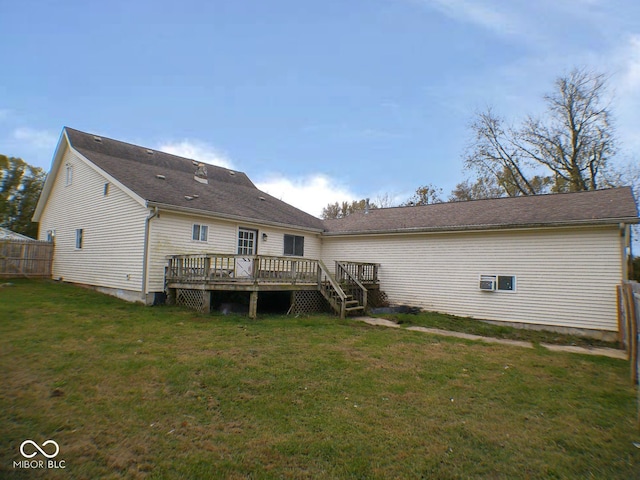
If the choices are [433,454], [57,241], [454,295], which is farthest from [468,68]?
[57,241]

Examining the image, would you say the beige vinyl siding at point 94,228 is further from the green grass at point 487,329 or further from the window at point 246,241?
the green grass at point 487,329

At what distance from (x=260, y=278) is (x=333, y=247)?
6058 mm

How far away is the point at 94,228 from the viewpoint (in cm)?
1332

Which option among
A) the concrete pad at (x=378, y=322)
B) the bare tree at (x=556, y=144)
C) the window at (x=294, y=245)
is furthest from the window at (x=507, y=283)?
the bare tree at (x=556, y=144)

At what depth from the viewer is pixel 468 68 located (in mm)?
13922

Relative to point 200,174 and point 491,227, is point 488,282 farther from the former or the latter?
point 200,174

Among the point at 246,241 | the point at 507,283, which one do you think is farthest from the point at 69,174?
the point at 507,283

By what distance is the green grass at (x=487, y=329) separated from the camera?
8.81 metres

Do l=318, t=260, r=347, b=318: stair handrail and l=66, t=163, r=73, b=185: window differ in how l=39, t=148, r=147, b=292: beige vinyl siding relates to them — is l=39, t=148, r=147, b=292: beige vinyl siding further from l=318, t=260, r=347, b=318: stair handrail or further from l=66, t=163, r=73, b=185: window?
l=318, t=260, r=347, b=318: stair handrail

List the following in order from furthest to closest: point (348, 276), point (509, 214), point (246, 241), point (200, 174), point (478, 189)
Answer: point (478, 189) < point (200, 174) < point (246, 241) < point (348, 276) < point (509, 214)

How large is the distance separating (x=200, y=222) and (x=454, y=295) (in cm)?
881

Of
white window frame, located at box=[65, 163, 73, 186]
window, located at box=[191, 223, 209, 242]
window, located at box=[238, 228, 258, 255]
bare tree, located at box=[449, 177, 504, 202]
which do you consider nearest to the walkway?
window, located at box=[238, 228, 258, 255]

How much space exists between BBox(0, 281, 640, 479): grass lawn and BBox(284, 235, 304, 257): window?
7261mm

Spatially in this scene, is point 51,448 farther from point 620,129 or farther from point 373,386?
point 620,129
